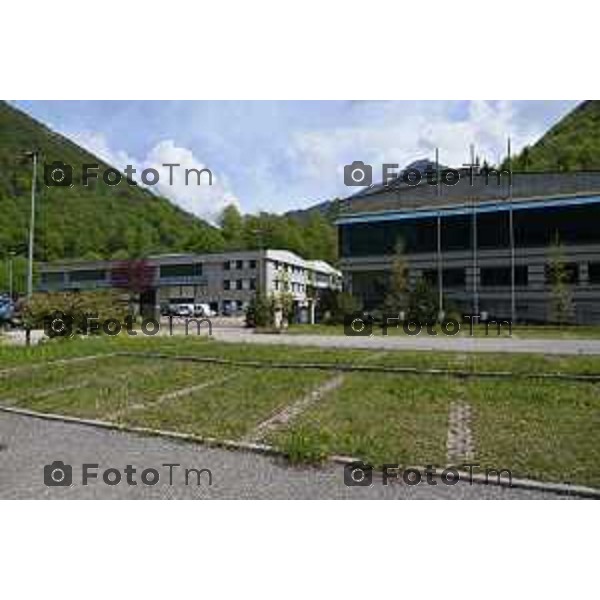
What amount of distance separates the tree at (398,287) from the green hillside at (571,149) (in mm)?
21359

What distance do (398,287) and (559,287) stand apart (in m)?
10.5

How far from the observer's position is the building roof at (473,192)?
44688mm

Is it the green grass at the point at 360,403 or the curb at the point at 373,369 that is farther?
the curb at the point at 373,369

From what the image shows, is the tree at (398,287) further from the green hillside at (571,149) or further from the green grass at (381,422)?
the green grass at (381,422)

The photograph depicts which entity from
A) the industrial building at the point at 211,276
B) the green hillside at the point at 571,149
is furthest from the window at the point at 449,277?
the industrial building at the point at 211,276

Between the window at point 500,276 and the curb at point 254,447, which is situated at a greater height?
the window at point 500,276

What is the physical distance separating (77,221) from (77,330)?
119 feet

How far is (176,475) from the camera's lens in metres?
7.33

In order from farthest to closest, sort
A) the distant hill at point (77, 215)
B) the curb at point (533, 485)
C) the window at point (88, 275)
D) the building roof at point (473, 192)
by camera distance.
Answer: the window at point (88, 275) < the building roof at point (473, 192) < the distant hill at point (77, 215) < the curb at point (533, 485)

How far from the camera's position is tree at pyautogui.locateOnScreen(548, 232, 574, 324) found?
41.7m

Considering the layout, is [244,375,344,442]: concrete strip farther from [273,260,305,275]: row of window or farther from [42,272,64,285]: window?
[42,272,64,285]: window

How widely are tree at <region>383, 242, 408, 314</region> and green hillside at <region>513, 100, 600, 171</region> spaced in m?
21.4

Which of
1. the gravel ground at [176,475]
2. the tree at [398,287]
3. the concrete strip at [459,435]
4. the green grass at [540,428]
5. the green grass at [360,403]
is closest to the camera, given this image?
the gravel ground at [176,475]

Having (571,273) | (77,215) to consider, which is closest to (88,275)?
(77,215)
